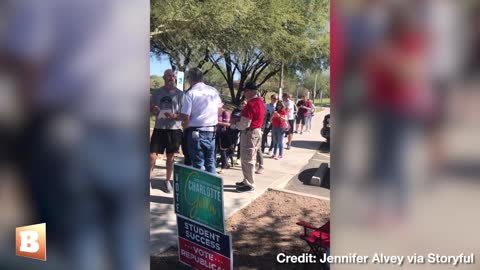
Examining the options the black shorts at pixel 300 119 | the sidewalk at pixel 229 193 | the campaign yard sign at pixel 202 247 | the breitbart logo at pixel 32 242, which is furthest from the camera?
the black shorts at pixel 300 119

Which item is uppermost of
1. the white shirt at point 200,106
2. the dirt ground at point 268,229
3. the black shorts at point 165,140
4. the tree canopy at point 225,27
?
the tree canopy at point 225,27

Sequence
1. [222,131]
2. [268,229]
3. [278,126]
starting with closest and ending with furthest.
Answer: [268,229]
[222,131]
[278,126]

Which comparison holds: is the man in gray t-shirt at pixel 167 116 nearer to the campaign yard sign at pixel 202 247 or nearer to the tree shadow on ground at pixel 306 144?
the campaign yard sign at pixel 202 247

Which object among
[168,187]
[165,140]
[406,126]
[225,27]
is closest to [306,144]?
[225,27]

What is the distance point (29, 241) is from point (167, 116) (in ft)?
10.7

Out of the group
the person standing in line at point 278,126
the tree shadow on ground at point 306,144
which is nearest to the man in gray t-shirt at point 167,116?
the person standing in line at point 278,126

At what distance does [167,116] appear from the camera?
17.8 feet

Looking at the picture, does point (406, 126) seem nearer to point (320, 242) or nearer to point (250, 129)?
point (320, 242)

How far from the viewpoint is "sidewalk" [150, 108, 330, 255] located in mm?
4328

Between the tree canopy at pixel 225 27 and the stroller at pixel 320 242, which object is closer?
the stroller at pixel 320 242

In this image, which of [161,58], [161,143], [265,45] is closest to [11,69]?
[161,143]

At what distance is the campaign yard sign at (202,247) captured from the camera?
2879mm

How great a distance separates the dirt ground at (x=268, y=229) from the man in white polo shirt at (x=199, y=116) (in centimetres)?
91

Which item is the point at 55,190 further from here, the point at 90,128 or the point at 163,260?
the point at 163,260
